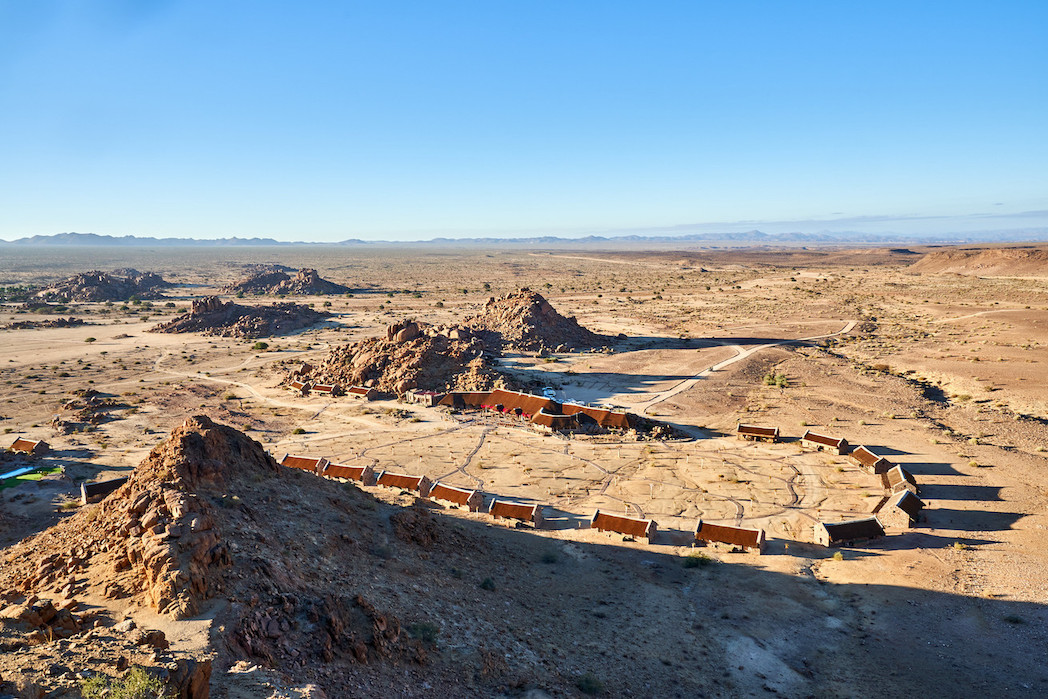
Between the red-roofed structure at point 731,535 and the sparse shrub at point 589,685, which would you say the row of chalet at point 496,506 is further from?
the sparse shrub at point 589,685

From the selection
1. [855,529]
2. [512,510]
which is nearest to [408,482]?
[512,510]

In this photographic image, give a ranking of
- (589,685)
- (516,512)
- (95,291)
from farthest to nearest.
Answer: (95,291) → (516,512) → (589,685)

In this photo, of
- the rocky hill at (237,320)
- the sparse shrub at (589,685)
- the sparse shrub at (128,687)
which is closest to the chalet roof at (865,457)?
the sparse shrub at (589,685)

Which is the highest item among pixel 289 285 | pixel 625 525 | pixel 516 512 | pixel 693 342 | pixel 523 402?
pixel 289 285

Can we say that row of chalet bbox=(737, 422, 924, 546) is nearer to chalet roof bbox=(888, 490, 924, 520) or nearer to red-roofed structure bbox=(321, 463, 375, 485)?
chalet roof bbox=(888, 490, 924, 520)

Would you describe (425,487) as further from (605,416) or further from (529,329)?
(529,329)

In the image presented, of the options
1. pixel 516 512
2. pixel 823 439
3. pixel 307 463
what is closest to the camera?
pixel 516 512
